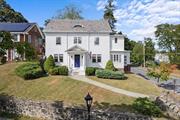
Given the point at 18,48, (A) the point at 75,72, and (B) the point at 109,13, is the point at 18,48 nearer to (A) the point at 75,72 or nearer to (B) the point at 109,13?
(A) the point at 75,72

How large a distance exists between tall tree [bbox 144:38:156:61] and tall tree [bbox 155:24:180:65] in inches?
305

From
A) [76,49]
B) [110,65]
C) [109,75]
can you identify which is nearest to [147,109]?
[109,75]

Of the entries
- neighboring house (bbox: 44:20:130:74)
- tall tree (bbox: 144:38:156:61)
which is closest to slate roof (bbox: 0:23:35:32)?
neighboring house (bbox: 44:20:130:74)

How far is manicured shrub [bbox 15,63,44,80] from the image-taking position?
30252 millimetres

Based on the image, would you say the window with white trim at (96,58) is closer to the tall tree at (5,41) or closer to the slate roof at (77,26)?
the slate roof at (77,26)

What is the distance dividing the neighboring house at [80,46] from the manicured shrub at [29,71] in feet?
17.6

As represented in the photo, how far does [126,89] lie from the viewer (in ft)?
91.0

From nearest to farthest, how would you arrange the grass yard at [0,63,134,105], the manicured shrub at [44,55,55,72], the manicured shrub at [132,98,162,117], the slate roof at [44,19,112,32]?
1. the manicured shrub at [132,98,162,117]
2. the grass yard at [0,63,134,105]
3. the manicured shrub at [44,55,55,72]
4. the slate roof at [44,19,112,32]

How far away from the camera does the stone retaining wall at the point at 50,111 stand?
16297mm

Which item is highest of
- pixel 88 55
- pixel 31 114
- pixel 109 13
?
pixel 109 13

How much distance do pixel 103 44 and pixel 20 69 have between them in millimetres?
12718

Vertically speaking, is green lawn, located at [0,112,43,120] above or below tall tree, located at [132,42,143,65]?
below

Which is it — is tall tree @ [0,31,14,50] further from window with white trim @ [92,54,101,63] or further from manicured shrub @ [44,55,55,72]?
window with white trim @ [92,54,101,63]

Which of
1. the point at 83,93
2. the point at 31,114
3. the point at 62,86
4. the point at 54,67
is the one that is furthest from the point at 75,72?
the point at 31,114
